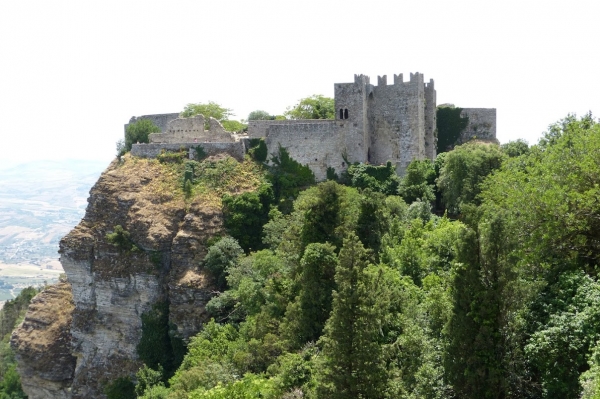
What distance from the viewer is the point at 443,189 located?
167 ft

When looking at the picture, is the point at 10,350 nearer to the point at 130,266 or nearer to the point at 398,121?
the point at 130,266

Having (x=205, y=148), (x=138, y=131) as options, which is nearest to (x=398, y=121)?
(x=205, y=148)

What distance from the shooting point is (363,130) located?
55.4 m

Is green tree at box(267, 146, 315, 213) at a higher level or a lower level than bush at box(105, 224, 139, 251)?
higher

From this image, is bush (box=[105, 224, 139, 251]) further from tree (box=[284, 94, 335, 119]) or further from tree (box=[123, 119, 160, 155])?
tree (box=[284, 94, 335, 119])

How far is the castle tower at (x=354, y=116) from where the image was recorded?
55.1m

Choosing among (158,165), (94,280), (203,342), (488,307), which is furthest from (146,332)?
(488,307)

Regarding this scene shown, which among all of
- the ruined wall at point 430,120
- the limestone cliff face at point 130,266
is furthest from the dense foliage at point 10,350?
the ruined wall at point 430,120

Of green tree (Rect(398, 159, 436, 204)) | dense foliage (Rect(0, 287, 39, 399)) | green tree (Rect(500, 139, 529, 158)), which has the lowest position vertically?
dense foliage (Rect(0, 287, 39, 399))

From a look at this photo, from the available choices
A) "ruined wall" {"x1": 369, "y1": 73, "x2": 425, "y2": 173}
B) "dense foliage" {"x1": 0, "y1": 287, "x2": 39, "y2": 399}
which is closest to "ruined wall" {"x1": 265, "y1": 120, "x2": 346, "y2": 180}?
"ruined wall" {"x1": 369, "y1": 73, "x2": 425, "y2": 173}

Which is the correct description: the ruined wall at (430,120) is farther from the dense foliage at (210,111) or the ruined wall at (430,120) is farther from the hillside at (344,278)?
the dense foliage at (210,111)

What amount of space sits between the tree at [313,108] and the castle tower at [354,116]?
980cm

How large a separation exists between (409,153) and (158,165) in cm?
2033

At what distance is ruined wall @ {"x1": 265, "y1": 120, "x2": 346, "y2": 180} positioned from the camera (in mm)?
55875
